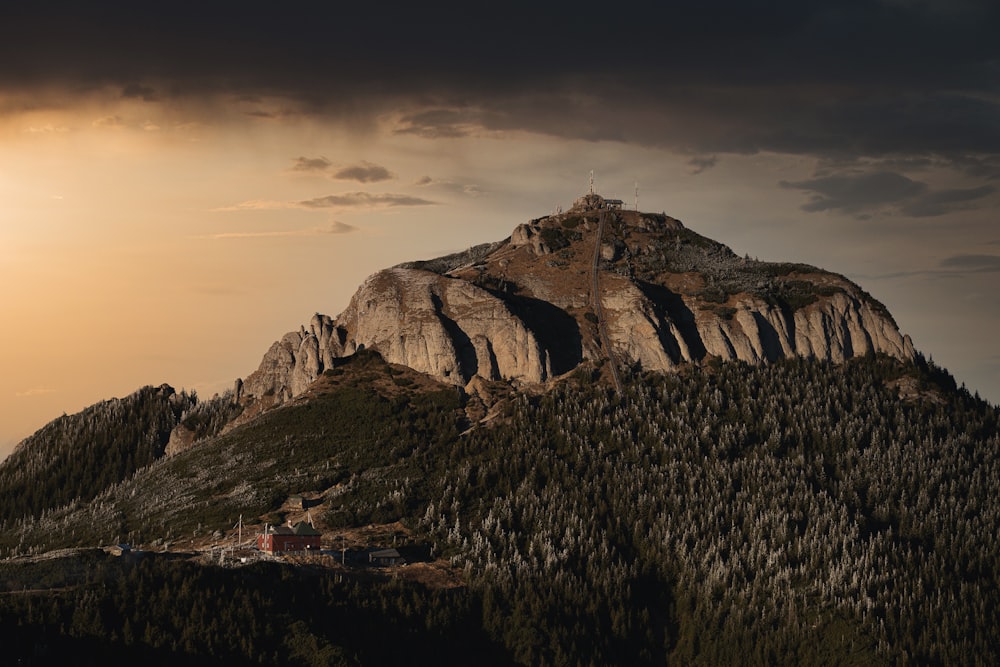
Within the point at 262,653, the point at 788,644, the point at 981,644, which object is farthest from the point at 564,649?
the point at 981,644

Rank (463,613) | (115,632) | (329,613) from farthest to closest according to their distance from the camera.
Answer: (463,613) → (329,613) → (115,632)

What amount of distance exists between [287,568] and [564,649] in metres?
40.7

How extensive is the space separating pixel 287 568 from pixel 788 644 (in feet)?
235

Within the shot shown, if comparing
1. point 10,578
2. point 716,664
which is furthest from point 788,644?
point 10,578

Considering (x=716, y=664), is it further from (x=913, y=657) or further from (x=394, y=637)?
(x=394, y=637)

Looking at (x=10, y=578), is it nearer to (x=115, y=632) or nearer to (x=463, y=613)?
(x=115, y=632)

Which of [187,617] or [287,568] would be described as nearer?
[187,617]

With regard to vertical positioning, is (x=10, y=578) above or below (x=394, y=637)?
above

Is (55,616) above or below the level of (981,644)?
above

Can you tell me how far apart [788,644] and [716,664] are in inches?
422

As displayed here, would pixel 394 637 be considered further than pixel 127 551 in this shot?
No

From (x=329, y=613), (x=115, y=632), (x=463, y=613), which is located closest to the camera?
(x=115, y=632)

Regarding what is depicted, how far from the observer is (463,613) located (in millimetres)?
198125

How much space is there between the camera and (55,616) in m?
172
